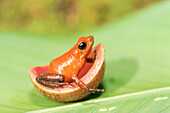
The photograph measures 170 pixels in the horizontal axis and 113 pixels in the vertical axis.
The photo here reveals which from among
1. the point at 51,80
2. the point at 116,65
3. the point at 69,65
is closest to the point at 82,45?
the point at 69,65

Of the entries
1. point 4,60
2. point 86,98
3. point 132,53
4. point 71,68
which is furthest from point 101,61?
point 4,60

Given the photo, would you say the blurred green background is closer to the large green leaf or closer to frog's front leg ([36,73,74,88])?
the large green leaf

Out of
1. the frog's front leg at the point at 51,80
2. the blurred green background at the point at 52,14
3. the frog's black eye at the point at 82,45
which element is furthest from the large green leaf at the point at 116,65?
the blurred green background at the point at 52,14

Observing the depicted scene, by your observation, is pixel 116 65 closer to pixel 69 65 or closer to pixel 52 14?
pixel 69 65

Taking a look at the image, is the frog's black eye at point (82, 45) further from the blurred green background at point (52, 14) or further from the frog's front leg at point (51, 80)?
the blurred green background at point (52, 14)

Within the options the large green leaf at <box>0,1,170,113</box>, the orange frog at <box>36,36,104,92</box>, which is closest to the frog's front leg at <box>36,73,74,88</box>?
the orange frog at <box>36,36,104,92</box>

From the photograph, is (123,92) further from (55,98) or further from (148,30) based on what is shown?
(148,30)
